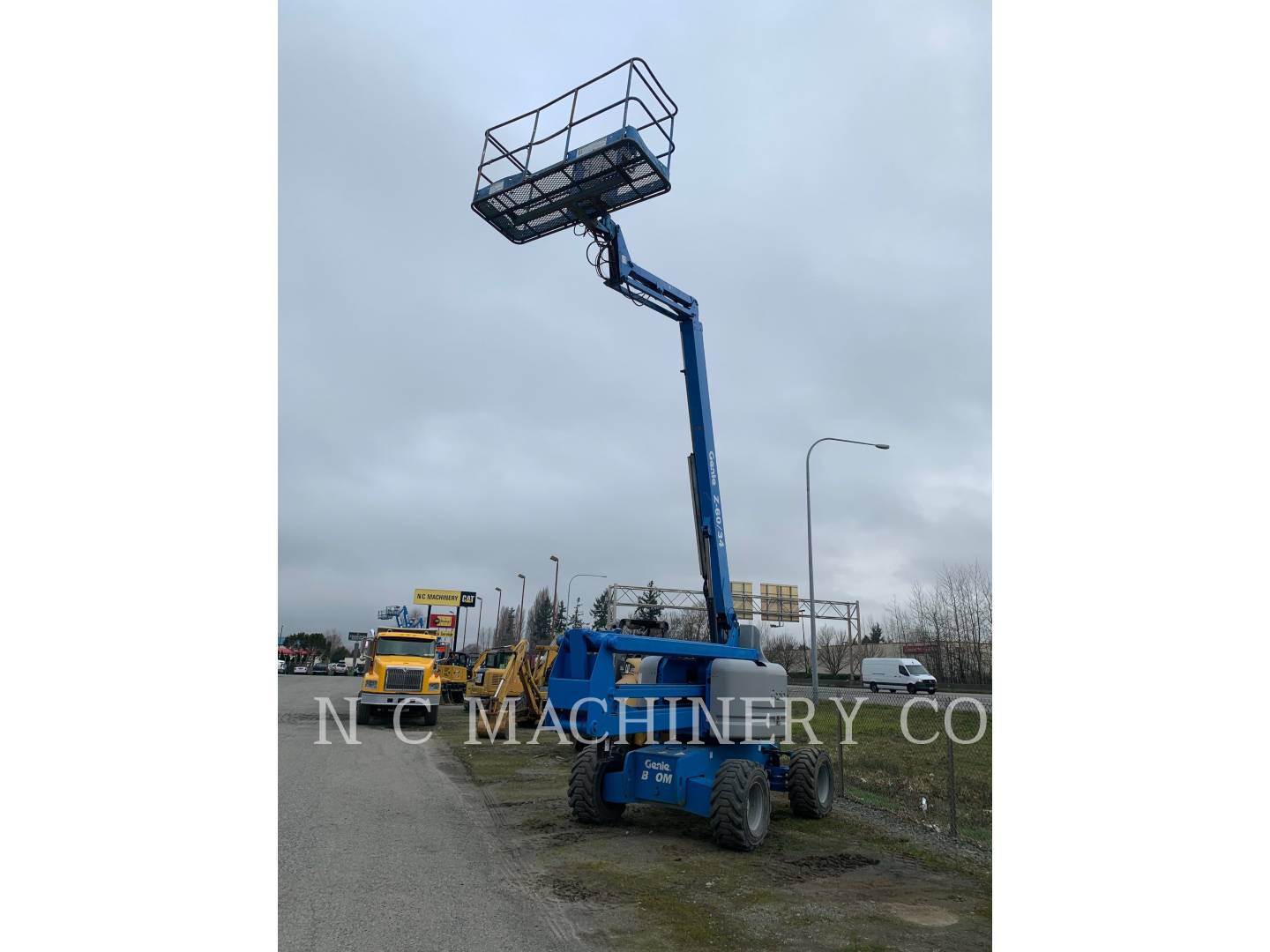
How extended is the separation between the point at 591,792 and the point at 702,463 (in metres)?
4.40

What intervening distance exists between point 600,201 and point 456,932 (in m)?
7.42

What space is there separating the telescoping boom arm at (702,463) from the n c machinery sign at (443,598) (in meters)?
41.9

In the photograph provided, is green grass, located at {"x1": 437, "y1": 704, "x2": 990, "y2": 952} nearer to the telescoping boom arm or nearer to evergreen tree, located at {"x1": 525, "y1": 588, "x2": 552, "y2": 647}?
the telescoping boom arm

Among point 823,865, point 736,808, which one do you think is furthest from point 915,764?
point 736,808

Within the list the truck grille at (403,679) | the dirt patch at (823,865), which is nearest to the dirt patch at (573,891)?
the dirt patch at (823,865)

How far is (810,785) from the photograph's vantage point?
10266mm

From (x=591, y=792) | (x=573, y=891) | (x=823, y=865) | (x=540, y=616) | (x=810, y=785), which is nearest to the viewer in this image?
(x=573, y=891)

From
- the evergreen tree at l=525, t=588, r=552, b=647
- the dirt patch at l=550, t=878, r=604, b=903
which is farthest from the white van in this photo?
the evergreen tree at l=525, t=588, r=552, b=647

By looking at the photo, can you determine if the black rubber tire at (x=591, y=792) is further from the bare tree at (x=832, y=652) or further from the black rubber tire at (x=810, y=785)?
the bare tree at (x=832, y=652)

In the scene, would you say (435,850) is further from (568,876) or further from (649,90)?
(649,90)

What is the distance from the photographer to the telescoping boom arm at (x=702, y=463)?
10.4 meters

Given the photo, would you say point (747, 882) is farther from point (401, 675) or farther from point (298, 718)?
point (298, 718)

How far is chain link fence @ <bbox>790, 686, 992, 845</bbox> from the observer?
37.5 feet

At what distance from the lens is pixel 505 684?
20500 millimetres
